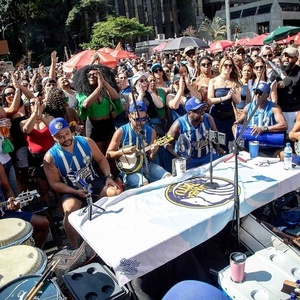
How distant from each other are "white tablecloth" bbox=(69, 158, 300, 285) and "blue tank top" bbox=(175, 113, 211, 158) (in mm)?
725

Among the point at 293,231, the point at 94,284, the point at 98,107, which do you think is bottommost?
the point at 293,231

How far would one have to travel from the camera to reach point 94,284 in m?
2.59

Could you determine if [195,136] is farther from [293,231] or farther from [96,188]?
[293,231]

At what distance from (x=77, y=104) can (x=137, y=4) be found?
6612 centimetres

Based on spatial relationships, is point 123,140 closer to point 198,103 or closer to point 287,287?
point 198,103

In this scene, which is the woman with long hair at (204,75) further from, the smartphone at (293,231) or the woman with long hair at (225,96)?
the smartphone at (293,231)

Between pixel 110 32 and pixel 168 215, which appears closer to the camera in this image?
pixel 168 215

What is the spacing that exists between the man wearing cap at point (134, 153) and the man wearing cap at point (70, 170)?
295mm

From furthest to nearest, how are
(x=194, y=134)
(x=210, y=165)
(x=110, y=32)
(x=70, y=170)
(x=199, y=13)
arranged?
(x=199, y=13) → (x=110, y=32) → (x=194, y=134) → (x=70, y=170) → (x=210, y=165)

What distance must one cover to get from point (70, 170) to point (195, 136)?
5.42ft

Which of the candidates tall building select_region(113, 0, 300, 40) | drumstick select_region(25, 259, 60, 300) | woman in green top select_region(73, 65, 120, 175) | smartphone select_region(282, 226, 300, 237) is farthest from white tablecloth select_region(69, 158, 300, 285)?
tall building select_region(113, 0, 300, 40)

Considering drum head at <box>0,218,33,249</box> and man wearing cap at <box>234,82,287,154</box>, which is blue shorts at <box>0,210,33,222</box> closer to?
drum head at <box>0,218,33,249</box>

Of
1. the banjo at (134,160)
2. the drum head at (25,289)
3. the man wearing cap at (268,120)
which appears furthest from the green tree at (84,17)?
the drum head at (25,289)

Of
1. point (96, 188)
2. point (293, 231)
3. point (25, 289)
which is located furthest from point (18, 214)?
point (293, 231)
